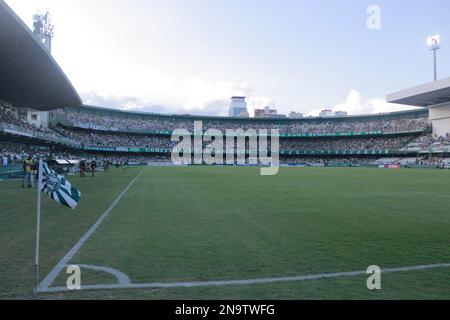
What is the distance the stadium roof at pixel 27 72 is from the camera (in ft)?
61.4

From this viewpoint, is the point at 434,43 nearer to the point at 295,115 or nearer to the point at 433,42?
the point at 433,42

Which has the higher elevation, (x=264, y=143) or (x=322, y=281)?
(x=264, y=143)

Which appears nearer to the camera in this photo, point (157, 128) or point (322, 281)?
point (322, 281)

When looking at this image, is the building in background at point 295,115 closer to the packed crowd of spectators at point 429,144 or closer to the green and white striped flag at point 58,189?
the packed crowd of spectators at point 429,144

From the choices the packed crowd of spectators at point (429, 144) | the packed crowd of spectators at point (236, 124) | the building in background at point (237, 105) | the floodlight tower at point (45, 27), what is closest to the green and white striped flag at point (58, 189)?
the floodlight tower at point (45, 27)

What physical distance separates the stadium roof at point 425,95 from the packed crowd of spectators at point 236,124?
9651 mm

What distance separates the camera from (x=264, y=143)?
10644cm

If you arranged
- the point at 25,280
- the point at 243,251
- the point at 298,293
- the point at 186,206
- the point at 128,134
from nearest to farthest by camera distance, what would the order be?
the point at 298,293 < the point at 25,280 < the point at 243,251 < the point at 186,206 < the point at 128,134

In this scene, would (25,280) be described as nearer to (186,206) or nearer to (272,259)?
(272,259)

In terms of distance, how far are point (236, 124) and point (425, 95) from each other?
181 feet

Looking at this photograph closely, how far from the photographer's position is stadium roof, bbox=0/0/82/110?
18.7 meters

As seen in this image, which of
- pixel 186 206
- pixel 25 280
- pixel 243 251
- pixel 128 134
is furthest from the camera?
pixel 128 134
